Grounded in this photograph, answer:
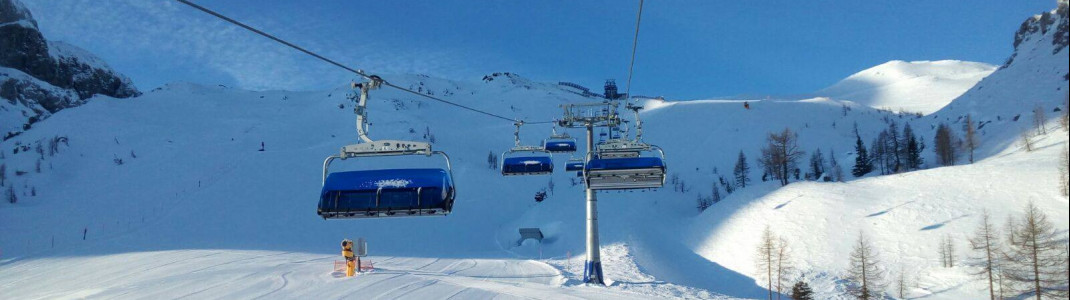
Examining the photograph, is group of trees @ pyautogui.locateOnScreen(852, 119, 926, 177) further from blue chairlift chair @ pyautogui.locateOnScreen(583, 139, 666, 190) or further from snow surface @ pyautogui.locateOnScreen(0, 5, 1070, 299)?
blue chairlift chair @ pyautogui.locateOnScreen(583, 139, 666, 190)

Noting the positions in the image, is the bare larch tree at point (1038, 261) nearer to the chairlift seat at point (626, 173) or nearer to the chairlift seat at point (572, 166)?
the chairlift seat at point (626, 173)

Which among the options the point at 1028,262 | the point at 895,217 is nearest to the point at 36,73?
the point at 895,217

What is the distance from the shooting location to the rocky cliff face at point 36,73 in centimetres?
13150

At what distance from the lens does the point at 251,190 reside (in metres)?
55.0

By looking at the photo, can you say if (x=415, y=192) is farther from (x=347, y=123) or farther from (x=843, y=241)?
(x=347, y=123)

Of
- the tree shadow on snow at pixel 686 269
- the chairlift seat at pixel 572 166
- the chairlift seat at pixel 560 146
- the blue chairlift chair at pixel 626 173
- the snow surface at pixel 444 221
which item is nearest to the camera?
the blue chairlift chair at pixel 626 173

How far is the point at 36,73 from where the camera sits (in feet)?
484

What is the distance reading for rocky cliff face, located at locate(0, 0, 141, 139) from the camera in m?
132

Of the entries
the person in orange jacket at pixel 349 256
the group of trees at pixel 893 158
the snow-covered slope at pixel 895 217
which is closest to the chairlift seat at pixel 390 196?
the person in orange jacket at pixel 349 256

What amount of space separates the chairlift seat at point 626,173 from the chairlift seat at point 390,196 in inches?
202

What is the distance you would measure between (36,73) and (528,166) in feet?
613

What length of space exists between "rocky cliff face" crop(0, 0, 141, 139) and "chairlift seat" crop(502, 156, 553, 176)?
493ft

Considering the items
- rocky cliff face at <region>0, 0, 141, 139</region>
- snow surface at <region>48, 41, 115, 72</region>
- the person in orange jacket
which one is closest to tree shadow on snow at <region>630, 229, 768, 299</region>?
the person in orange jacket

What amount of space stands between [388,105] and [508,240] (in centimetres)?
11234
